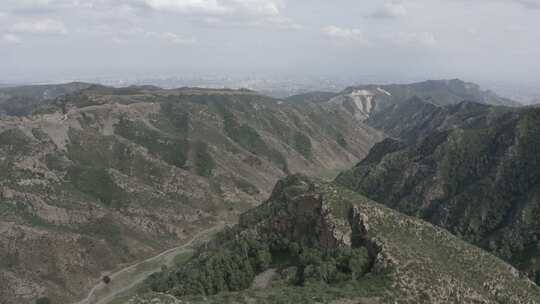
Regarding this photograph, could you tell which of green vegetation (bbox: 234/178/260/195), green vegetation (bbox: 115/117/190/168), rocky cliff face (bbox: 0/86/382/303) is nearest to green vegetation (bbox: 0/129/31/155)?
rocky cliff face (bbox: 0/86/382/303)

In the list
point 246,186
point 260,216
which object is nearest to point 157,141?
point 246,186

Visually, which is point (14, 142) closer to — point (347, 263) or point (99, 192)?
point (99, 192)

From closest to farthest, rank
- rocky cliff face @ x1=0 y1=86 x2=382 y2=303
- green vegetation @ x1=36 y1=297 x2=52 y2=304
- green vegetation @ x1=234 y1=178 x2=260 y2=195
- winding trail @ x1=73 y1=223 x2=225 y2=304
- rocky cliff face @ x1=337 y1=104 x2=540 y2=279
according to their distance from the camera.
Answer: green vegetation @ x1=36 y1=297 x2=52 y2=304, rocky cliff face @ x1=337 y1=104 x2=540 y2=279, winding trail @ x1=73 y1=223 x2=225 y2=304, rocky cliff face @ x1=0 y1=86 x2=382 y2=303, green vegetation @ x1=234 y1=178 x2=260 y2=195

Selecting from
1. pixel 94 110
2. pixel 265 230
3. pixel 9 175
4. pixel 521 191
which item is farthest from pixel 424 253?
pixel 94 110

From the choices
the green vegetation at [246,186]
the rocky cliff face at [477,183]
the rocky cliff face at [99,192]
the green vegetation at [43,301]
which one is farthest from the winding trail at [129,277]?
the rocky cliff face at [477,183]

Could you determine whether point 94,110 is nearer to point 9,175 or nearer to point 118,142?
point 118,142

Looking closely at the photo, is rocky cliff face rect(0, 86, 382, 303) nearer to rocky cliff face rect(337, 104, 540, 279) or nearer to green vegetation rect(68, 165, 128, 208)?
green vegetation rect(68, 165, 128, 208)

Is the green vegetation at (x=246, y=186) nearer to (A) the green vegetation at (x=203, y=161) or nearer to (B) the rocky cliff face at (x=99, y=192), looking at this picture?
(B) the rocky cliff face at (x=99, y=192)
